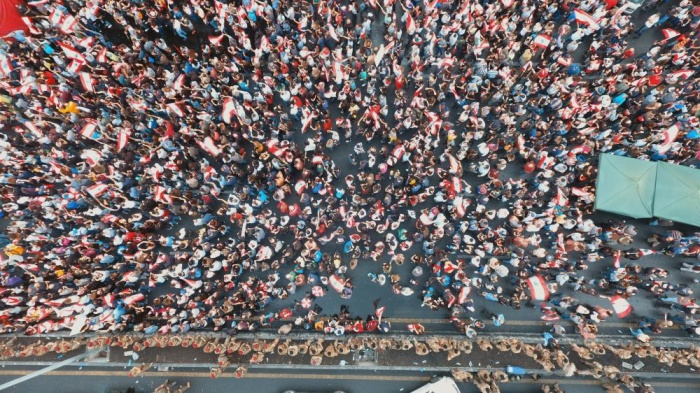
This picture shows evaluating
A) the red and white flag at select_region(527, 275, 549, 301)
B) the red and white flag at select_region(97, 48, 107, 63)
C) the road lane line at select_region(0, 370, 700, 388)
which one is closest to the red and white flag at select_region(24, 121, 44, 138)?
the red and white flag at select_region(97, 48, 107, 63)

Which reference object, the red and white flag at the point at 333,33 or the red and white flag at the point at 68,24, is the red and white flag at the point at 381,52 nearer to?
the red and white flag at the point at 333,33

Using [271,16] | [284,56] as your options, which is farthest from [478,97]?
[271,16]

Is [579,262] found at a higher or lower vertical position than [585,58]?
lower

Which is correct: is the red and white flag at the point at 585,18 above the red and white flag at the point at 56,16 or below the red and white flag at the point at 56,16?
below

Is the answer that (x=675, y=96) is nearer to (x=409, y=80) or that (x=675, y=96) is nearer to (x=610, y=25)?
(x=610, y=25)

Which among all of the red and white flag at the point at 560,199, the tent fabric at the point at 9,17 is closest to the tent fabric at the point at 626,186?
the red and white flag at the point at 560,199

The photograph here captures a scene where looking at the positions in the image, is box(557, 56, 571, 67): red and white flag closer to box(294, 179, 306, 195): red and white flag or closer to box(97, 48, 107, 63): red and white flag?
box(294, 179, 306, 195): red and white flag
